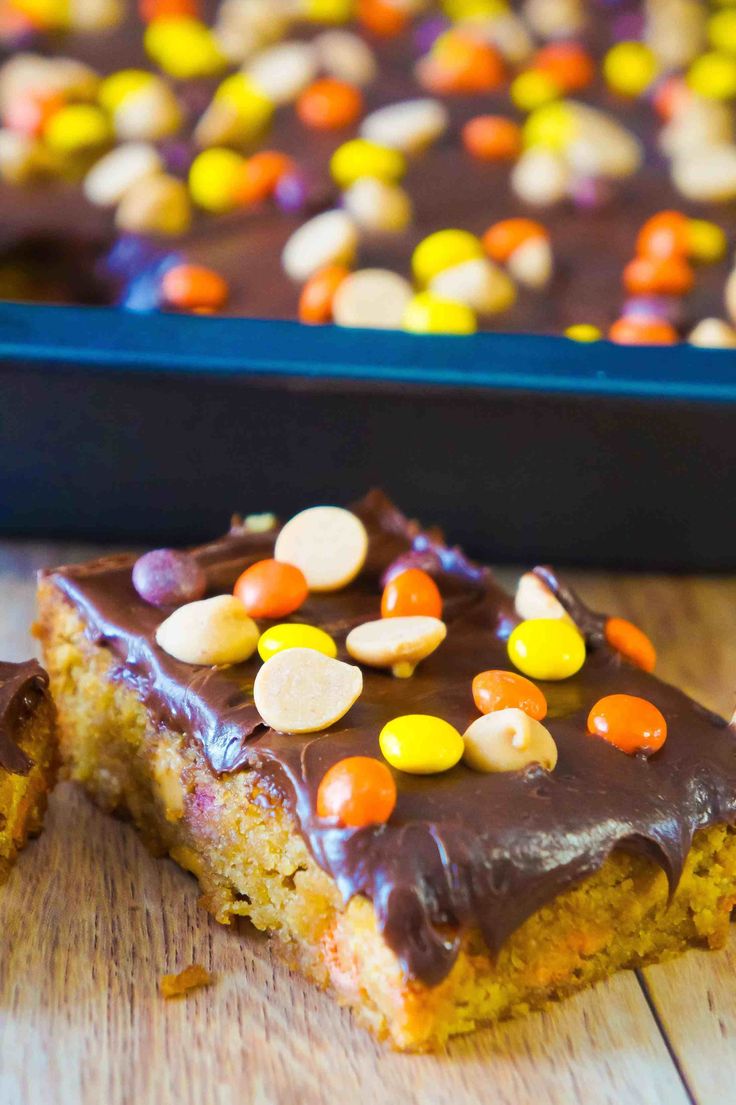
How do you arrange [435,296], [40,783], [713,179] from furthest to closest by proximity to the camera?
1. [713,179]
2. [435,296]
3. [40,783]

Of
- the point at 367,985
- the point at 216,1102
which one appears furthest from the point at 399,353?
the point at 216,1102

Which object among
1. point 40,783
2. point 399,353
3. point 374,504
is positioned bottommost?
point 40,783

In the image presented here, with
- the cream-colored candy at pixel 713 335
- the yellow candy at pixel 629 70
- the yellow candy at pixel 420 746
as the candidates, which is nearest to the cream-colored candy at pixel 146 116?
the yellow candy at pixel 629 70

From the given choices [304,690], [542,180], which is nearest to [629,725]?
[304,690]

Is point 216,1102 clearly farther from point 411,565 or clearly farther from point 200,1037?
point 411,565

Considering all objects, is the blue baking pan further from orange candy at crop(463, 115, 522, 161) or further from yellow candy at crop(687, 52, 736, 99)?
yellow candy at crop(687, 52, 736, 99)

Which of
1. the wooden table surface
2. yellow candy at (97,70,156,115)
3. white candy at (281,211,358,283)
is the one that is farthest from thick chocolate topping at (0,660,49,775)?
yellow candy at (97,70,156,115)
